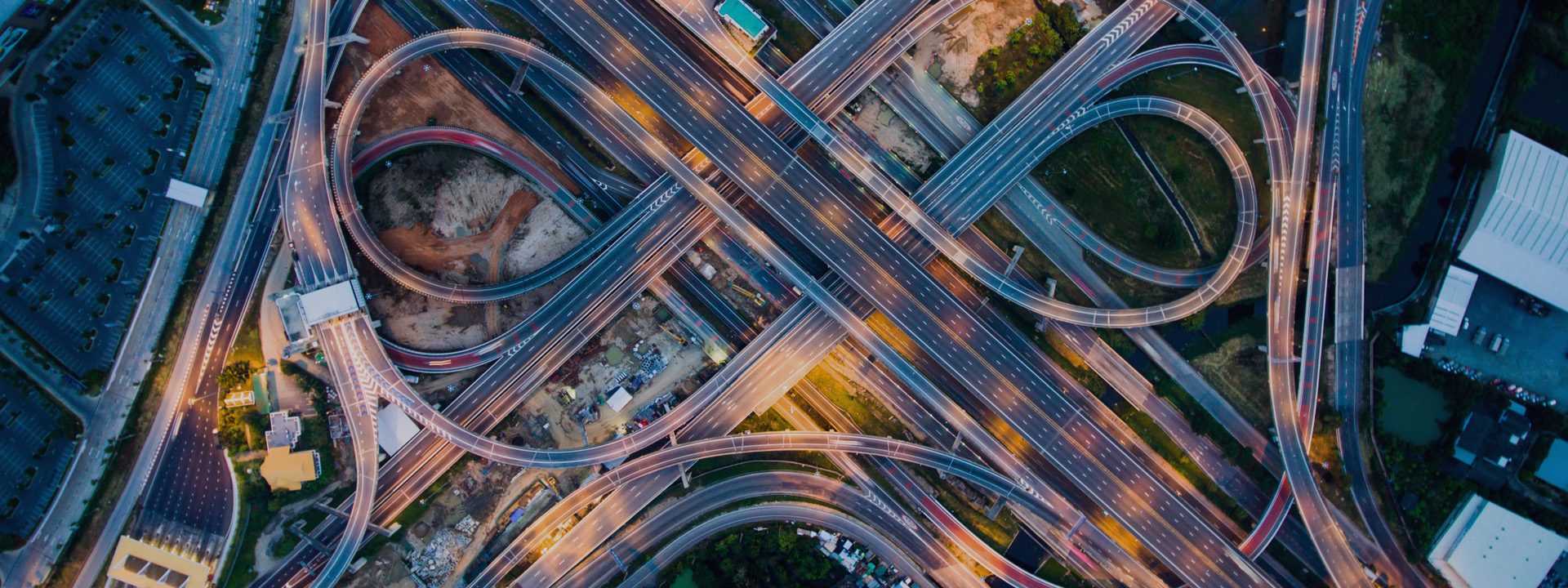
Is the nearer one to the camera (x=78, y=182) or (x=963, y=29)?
(x=78, y=182)

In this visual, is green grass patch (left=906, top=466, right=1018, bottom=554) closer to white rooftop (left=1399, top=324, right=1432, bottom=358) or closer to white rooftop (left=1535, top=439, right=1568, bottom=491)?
white rooftop (left=1399, top=324, right=1432, bottom=358)

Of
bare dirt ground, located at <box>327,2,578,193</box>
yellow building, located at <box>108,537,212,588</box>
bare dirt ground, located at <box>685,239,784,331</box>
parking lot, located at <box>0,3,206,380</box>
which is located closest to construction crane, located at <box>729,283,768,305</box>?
bare dirt ground, located at <box>685,239,784,331</box>

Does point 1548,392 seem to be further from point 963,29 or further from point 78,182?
point 78,182

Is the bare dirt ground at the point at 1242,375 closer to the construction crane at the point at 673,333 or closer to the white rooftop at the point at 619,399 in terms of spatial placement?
the construction crane at the point at 673,333

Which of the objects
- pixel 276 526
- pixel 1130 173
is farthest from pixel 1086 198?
pixel 276 526

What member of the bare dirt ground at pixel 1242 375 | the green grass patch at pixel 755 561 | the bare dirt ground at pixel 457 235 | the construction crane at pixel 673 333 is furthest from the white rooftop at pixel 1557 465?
the bare dirt ground at pixel 457 235

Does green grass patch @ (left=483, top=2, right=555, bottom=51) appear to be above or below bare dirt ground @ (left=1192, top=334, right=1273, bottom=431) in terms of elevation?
below
